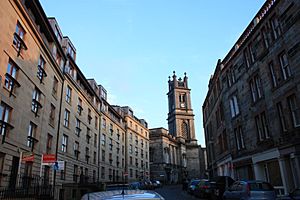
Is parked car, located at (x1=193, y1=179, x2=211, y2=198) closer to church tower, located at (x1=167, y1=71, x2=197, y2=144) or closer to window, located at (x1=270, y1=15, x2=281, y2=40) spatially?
window, located at (x1=270, y1=15, x2=281, y2=40)

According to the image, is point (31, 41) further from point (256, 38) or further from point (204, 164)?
point (204, 164)

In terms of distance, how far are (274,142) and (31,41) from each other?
18.7 meters

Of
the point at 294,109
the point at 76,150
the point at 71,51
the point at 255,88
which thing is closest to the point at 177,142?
the point at 76,150

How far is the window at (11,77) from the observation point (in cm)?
1589

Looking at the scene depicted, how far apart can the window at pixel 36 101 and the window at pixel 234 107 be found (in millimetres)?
17458

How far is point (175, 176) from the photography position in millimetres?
77812

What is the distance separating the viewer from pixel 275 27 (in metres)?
18.0

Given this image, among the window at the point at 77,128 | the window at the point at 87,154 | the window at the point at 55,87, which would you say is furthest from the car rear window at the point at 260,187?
the window at the point at 87,154

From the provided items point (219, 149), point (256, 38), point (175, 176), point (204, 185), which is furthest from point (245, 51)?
point (175, 176)

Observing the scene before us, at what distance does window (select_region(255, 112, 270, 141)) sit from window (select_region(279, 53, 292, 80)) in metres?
3.90

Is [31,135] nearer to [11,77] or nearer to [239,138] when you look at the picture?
[11,77]

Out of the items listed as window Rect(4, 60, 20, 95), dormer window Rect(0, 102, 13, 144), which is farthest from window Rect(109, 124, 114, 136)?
dormer window Rect(0, 102, 13, 144)

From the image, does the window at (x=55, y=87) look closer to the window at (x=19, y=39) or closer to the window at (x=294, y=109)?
the window at (x=19, y=39)

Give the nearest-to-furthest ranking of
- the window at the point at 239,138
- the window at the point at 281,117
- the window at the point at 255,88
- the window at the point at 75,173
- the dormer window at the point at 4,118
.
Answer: the dormer window at the point at 4,118 < the window at the point at 281,117 < the window at the point at 255,88 < the window at the point at 239,138 < the window at the point at 75,173
